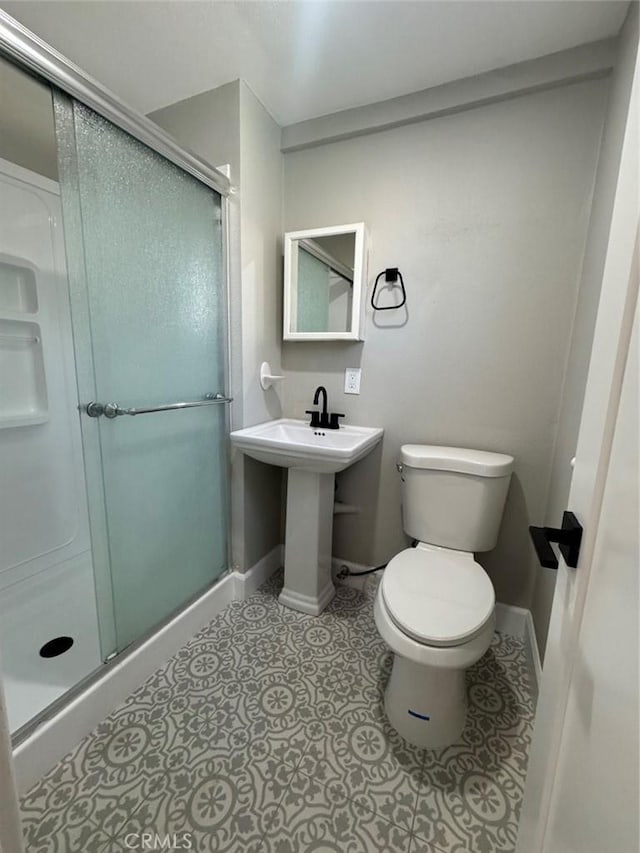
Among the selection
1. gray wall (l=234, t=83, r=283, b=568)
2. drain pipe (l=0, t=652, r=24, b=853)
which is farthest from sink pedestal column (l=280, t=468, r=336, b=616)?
drain pipe (l=0, t=652, r=24, b=853)

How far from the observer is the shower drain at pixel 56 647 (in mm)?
1286

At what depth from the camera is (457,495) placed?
141 centimetres

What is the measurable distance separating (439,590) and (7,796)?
1.07m

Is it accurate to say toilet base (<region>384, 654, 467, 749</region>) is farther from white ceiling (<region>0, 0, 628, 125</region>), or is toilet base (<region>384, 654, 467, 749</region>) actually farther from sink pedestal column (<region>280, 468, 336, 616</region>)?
white ceiling (<region>0, 0, 628, 125</region>)

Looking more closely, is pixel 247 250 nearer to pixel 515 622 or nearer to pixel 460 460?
pixel 460 460

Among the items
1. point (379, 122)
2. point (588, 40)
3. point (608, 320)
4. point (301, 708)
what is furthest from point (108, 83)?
point (301, 708)

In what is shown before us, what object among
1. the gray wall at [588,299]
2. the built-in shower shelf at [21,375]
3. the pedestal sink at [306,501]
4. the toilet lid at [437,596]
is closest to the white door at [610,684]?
the toilet lid at [437,596]

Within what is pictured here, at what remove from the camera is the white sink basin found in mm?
1383

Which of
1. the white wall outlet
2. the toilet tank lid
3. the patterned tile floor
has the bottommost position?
the patterned tile floor

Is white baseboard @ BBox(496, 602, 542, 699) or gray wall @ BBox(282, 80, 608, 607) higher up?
gray wall @ BBox(282, 80, 608, 607)

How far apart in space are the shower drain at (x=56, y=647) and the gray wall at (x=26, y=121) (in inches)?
64.8

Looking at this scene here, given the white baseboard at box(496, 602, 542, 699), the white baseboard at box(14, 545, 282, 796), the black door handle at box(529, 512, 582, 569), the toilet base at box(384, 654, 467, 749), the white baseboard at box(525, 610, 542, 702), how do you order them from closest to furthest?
1. the black door handle at box(529, 512, 582, 569)
2. the white baseboard at box(14, 545, 282, 796)
3. the toilet base at box(384, 654, 467, 749)
4. the white baseboard at box(525, 610, 542, 702)
5. the white baseboard at box(496, 602, 542, 699)

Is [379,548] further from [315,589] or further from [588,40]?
[588,40]
